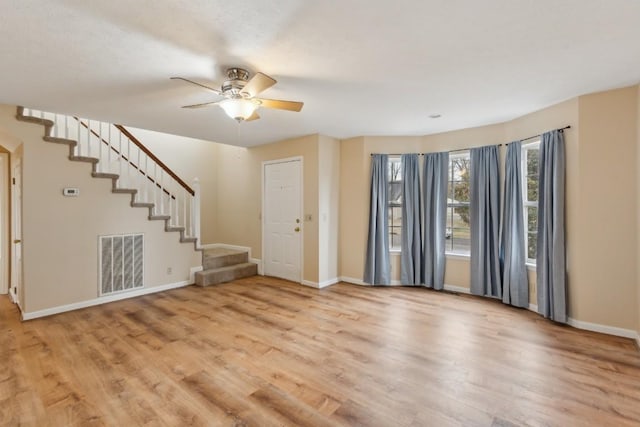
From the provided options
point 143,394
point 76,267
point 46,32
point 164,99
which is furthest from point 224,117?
point 143,394

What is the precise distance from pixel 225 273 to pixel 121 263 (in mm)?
1607

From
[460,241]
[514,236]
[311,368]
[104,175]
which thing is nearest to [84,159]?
[104,175]

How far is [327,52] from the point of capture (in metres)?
2.31

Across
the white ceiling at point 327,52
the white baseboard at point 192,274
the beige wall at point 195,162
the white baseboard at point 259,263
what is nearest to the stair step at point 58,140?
the white ceiling at point 327,52

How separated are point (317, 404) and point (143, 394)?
129 centimetres

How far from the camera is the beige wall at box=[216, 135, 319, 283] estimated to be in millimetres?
5051

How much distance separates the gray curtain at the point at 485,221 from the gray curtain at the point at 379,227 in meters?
1.29

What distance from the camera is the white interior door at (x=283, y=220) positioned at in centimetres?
530

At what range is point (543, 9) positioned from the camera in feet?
5.93

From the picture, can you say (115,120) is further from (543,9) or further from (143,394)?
(543,9)

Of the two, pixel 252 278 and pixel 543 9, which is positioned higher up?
pixel 543 9

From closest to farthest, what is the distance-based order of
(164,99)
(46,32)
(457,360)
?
(46,32)
(457,360)
(164,99)

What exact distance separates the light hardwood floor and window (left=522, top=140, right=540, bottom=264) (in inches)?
36.0

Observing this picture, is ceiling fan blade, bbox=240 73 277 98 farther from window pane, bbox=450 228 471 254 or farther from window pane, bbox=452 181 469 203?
window pane, bbox=450 228 471 254
